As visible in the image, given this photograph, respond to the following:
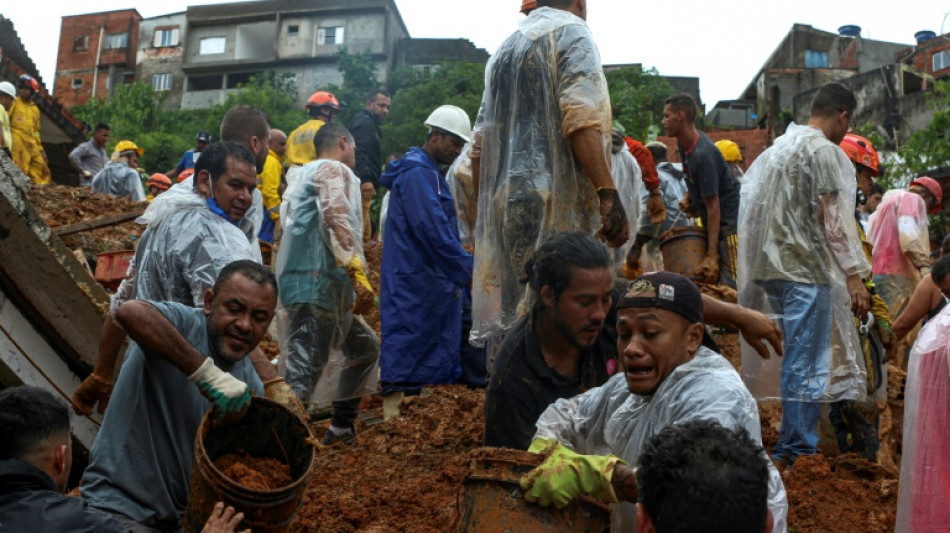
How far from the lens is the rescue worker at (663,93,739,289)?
721 cm

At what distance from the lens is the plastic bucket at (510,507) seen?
9.34 ft

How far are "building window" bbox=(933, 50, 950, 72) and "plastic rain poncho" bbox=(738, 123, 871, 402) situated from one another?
3459cm

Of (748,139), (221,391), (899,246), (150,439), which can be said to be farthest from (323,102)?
(748,139)

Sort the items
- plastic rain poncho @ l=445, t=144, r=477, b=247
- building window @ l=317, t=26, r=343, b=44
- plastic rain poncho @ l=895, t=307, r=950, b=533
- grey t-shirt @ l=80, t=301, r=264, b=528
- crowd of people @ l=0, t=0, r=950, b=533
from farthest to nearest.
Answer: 1. building window @ l=317, t=26, r=343, b=44
2. plastic rain poncho @ l=445, t=144, r=477, b=247
3. plastic rain poncho @ l=895, t=307, r=950, b=533
4. grey t-shirt @ l=80, t=301, r=264, b=528
5. crowd of people @ l=0, t=0, r=950, b=533

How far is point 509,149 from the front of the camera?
5.05 metres

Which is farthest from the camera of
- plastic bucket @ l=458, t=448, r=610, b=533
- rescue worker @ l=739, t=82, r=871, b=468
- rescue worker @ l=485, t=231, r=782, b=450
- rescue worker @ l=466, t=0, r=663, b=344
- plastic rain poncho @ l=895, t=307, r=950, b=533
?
rescue worker @ l=739, t=82, r=871, b=468

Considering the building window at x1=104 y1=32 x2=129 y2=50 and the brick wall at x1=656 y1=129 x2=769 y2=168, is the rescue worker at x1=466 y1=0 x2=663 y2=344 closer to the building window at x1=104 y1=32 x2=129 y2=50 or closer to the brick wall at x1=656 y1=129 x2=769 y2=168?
the brick wall at x1=656 y1=129 x2=769 y2=168

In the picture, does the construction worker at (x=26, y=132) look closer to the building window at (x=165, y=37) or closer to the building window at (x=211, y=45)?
the building window at (x=211, y=45)

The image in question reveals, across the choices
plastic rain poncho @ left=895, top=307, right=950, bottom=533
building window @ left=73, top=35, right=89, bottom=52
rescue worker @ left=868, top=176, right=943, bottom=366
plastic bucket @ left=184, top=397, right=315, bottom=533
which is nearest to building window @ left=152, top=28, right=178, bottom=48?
building window @ left=73, top=35, right=89, bottom=52

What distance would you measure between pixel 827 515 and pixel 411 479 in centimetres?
209

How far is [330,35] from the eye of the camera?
1750 inches

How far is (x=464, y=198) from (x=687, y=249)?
1.80 metres

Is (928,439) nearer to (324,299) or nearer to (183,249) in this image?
(183,249)

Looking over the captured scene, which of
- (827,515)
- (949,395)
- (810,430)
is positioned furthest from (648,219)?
(949,395)
